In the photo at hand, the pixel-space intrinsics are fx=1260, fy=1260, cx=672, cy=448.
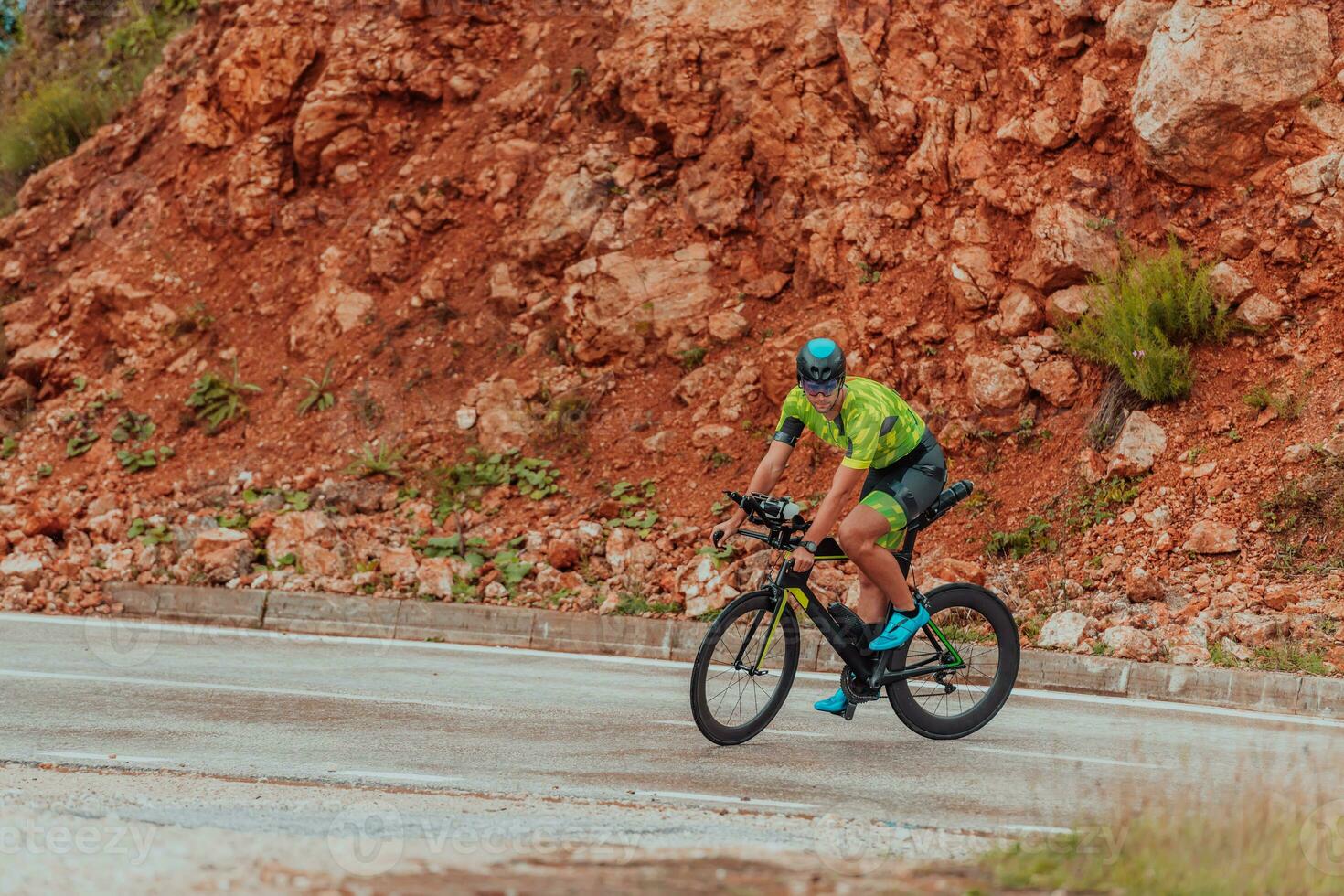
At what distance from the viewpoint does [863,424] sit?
20.8 feet

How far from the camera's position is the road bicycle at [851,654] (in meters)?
6.55

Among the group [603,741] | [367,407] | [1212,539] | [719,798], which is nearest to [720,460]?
[367,407]

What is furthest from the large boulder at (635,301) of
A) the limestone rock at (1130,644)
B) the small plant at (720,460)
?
the limestone rock at (1130,644)

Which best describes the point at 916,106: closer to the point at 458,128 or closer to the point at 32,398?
the point at 458,128

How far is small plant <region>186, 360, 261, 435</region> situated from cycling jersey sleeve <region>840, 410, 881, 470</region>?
36.6 ft

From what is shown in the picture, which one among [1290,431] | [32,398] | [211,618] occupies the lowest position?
[211,618]

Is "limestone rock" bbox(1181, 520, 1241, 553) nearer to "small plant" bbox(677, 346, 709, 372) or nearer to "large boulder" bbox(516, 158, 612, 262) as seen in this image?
"small plant" bbox(677, 346, 709, 372)

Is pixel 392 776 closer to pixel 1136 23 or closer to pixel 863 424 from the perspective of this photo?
pixel 863 424

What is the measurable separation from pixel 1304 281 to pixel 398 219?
10814 mm

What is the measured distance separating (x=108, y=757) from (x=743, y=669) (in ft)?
11.1

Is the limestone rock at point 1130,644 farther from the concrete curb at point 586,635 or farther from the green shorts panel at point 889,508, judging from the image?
the green shorts panel at point 889,508

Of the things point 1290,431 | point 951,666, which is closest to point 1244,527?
point 1290,431

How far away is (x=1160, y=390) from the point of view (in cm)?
1189

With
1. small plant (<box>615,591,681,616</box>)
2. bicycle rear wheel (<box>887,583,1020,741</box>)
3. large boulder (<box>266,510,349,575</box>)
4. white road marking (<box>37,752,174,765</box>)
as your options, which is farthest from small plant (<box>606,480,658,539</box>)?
white road marking (<box>37,752,174,765</box>)
